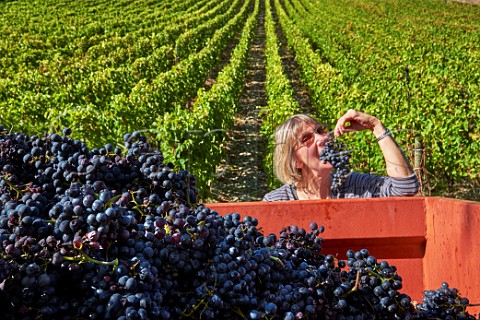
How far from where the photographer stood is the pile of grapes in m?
1.16

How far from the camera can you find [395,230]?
220cm

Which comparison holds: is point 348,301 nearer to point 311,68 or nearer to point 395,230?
point 395,230

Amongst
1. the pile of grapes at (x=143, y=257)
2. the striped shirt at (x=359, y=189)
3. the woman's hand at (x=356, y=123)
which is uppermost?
the pile of grapes at (x=143, y=257)

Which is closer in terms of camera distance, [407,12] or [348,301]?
[348,301]

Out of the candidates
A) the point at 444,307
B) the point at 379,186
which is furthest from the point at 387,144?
the point at 444,307

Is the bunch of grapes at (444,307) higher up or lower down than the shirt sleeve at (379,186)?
higher up

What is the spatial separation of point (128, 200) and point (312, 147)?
1.90m

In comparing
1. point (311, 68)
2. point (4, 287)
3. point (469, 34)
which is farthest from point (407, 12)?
point (4, 287)

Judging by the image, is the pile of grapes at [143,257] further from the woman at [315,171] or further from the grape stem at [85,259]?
the woman at [315,171]

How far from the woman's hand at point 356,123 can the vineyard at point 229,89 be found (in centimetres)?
32

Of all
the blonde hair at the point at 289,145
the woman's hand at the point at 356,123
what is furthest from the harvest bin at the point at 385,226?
the blonde hair at the point at 289,145

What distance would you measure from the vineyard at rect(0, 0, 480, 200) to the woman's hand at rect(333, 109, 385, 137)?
32cm

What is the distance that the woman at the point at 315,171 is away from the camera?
2994mm

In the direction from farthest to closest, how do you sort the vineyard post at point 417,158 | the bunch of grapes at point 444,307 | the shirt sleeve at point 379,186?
1. the vineyard post at point 417,158
2. the shirt sleeve at point 379,186
3. the bunch of grapes at point 444,307
